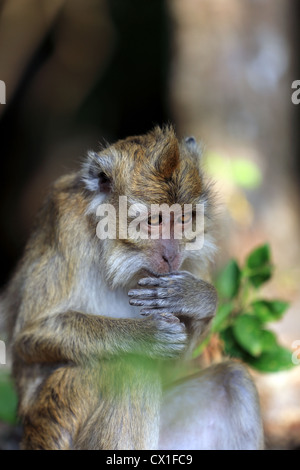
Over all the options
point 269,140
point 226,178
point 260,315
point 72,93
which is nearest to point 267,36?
point 269,140

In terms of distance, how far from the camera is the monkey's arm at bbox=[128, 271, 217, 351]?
4473 mm

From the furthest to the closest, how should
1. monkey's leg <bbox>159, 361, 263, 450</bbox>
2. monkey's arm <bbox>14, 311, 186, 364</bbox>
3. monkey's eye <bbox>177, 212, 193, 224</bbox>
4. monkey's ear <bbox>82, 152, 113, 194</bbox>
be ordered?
monkey's leg <bbox>159, 361, 263, 450</bbox>, monkey's ear <bbox>82, 152, 113, 194</bbox>, monkey's eye <bbox>177, 212, 193, 224</bbox>, monkey's arm <bbox>14, 311, 186, 364</bbox>

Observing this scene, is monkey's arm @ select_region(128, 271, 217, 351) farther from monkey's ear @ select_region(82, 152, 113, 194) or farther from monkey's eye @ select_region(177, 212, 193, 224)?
monkey's ear @ select_region(82, 152, 113, 194)

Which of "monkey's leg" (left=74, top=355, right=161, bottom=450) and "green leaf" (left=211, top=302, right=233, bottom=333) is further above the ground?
"green leaf" (left=211, top=302, right=233, bottom=333)

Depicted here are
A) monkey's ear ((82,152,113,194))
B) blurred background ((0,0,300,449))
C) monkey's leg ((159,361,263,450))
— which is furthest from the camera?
blurred background ((0,0,300,449))

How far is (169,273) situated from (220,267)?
258 centimetres

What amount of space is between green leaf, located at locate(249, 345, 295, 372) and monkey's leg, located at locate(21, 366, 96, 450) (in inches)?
84.2

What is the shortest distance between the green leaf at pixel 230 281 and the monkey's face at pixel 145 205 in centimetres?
147

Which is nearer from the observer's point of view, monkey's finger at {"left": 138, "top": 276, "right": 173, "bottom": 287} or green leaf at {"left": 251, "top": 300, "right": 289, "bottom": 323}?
monkey's finger at {"left": 138, "top": 276, "right": 173, "bottom": 287}

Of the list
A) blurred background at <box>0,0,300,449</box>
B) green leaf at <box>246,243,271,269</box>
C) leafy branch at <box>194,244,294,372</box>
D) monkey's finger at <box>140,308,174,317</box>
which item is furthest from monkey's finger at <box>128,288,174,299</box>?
blurred background at <box>0,0,300,449</box>

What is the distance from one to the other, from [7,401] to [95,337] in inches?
93.8

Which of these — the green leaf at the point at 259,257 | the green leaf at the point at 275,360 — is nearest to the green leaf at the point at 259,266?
the green leaf at the point at 259,257

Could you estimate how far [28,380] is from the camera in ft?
16.6

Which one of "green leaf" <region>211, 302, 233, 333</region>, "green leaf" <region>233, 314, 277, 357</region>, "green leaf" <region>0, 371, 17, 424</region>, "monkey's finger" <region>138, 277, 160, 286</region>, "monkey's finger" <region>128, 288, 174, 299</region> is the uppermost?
"monkey's finger" <region>138, 277, 160, 286</region>
